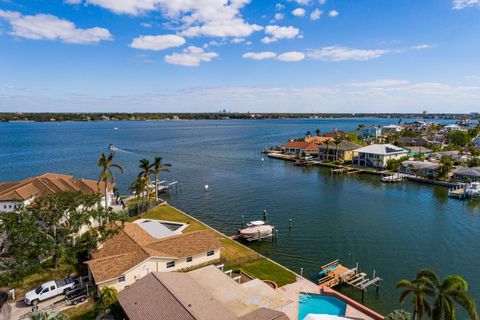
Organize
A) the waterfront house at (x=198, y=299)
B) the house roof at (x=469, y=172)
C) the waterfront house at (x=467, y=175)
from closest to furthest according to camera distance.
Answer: the waterfront house at (x=198, y=299) < the house roof at (x=469, y=172) < the waterfront house at (x=467, y=175)

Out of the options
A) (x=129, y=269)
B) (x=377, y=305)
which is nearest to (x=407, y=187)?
(x=377, y=305)

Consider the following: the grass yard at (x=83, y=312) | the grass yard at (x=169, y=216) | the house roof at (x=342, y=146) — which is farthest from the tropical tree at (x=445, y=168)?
the grass yard at (x=83, y=312)

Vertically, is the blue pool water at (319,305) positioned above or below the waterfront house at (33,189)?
below

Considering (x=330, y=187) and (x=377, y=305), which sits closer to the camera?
(x=377, y=305)

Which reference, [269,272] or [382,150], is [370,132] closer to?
[382,150]

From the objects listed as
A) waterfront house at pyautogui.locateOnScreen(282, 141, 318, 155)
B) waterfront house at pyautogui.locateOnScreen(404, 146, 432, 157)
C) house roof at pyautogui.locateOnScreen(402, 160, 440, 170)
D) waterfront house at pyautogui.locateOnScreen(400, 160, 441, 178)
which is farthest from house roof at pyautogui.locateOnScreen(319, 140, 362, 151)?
house roof at pyautogui.locateOnScreen(402, 160, 440, 170)

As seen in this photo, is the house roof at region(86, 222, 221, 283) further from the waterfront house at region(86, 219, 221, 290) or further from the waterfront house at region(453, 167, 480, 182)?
the waterfront house at region(453, 167, 480, 182)

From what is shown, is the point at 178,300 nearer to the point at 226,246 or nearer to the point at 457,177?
the point at 226,246

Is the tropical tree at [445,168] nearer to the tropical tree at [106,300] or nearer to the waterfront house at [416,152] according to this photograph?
the waterfront house at [416,152]
